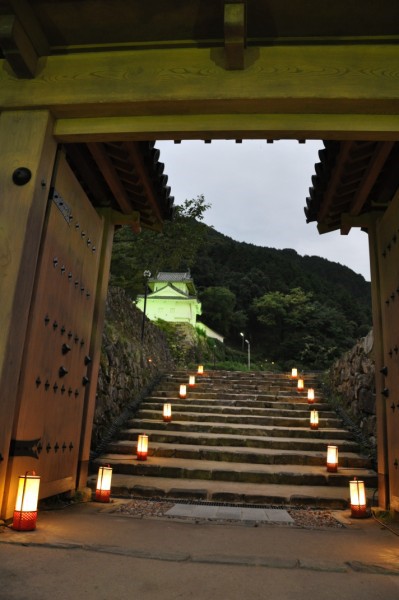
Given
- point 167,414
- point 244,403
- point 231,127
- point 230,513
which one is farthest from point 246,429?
point 231,127

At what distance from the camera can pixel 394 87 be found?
349 cm

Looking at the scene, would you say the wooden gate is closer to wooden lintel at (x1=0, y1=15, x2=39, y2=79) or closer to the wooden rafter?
the wooden rafter

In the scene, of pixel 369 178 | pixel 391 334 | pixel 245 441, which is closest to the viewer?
pixel 369 178

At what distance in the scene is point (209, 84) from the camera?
3627mm

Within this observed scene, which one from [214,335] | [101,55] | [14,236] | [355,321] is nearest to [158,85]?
[101,55]

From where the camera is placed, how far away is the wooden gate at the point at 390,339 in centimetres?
476

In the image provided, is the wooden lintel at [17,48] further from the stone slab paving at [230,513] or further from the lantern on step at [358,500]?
the lantern on step at [358,500]

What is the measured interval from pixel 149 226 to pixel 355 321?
131 feet

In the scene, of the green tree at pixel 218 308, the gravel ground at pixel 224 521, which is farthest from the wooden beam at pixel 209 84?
the green tree at pixel 218 308

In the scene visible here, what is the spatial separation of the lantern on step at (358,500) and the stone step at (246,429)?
3.46 metres

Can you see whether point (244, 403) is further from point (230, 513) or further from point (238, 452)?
point (230, 513)

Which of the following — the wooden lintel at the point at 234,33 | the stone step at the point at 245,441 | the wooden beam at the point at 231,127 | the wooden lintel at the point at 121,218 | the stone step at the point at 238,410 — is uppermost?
the wooden lintel at the point at 234,33

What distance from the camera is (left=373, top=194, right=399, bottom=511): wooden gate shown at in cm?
476

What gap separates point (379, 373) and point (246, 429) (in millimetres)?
3909
